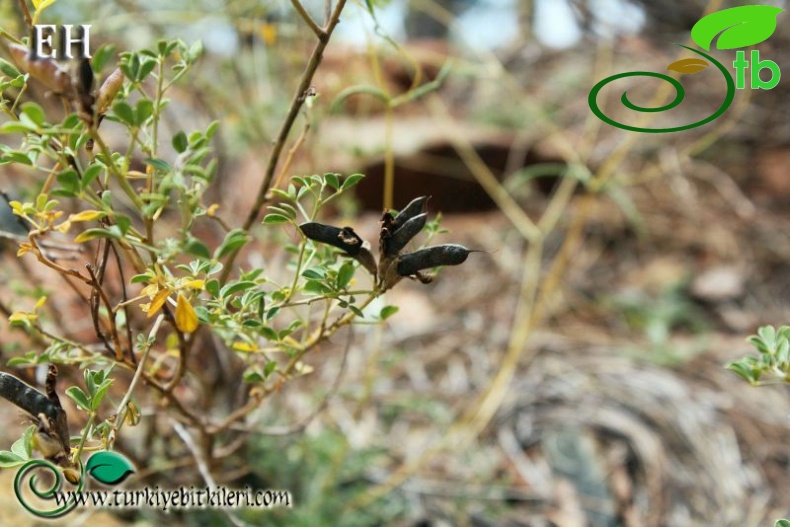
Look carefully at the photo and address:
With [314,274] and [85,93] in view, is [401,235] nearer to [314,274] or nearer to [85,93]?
[314,274]

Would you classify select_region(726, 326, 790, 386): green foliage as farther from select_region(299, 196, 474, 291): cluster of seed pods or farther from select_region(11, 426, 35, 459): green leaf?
select_region(11, 426, 35, 459): green leaf

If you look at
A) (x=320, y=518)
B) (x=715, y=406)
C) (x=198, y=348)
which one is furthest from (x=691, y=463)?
(x=198, y=348)

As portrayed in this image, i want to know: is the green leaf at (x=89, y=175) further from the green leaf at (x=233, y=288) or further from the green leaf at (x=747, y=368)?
the green leaf at (x=747, y=368)

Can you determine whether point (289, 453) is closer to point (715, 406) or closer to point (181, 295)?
point (181, 295)

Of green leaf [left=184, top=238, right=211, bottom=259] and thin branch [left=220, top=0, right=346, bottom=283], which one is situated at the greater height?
thin branch [left=220, top=0, right=346, bottom=283]
